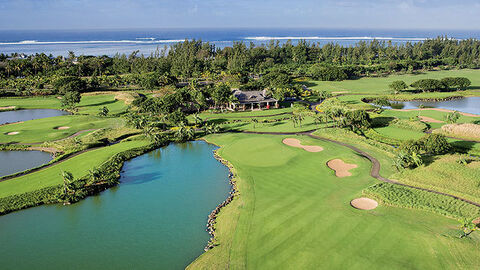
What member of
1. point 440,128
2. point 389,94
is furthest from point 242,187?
point 389,94

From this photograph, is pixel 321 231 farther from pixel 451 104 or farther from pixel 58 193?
pixel 451 104

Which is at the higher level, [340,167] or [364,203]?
[340,167]

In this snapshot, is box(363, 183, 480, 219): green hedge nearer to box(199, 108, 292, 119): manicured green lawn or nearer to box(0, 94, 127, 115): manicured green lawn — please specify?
box(199, 108, 292, 119): manicured green lawn

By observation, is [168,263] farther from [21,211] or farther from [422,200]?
[422,200]

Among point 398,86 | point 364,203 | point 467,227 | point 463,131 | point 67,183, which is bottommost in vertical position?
point 364,203

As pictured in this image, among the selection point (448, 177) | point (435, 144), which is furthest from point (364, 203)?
point (435, 144)

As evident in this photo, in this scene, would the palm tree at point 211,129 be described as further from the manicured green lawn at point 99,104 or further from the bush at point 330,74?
the bush at point 330,74
